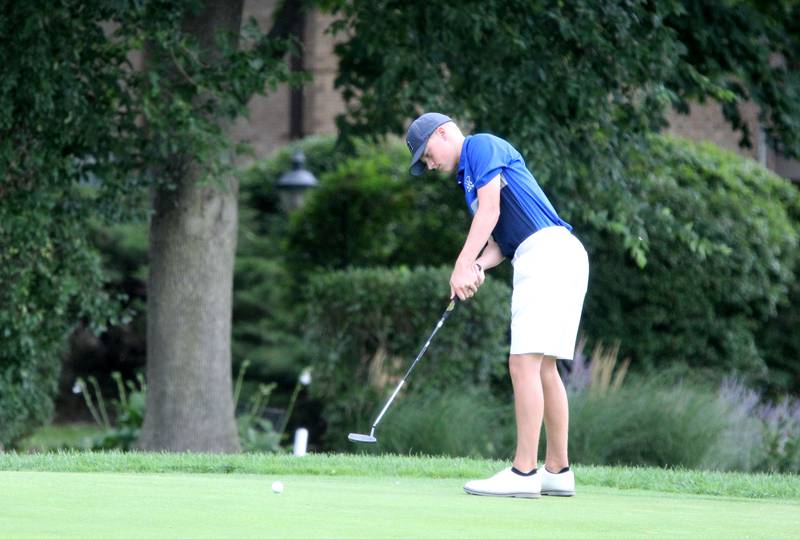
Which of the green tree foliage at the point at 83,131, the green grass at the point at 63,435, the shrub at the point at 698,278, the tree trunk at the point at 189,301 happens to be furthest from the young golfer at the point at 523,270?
the shrub at the point at 698,278

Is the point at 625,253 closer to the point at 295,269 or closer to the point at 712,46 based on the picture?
the point at 712,46

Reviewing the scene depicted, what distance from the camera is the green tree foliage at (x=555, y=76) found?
33.2 feet

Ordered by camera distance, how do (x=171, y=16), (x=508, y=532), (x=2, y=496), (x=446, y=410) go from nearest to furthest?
(x=508, y=532) → (x=2, y=496) → (x=171, y=16) → (x=446, y=410)

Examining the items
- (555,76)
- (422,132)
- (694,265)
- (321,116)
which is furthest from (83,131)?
(321,116)

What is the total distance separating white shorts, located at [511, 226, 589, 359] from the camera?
585 cm

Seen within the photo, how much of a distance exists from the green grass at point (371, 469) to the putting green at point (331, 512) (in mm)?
501

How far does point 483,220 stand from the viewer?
5.84 m

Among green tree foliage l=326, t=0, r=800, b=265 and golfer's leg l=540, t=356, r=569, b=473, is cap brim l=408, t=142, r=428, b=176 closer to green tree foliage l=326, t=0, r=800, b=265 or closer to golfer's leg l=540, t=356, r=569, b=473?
golfer's leg l=540, t=356, r=569, b=473

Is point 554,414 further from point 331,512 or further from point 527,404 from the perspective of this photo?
point 331,512

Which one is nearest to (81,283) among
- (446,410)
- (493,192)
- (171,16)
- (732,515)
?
(171,16)

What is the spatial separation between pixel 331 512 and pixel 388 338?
7.45m

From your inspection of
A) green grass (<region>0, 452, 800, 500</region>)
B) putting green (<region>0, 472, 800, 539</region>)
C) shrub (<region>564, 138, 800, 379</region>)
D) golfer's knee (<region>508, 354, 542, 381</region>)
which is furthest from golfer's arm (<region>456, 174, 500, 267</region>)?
shrub (<region>564, 138, 800, 379</region>)

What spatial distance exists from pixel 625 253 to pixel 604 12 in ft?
13.8

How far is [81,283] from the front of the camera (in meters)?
10.4
